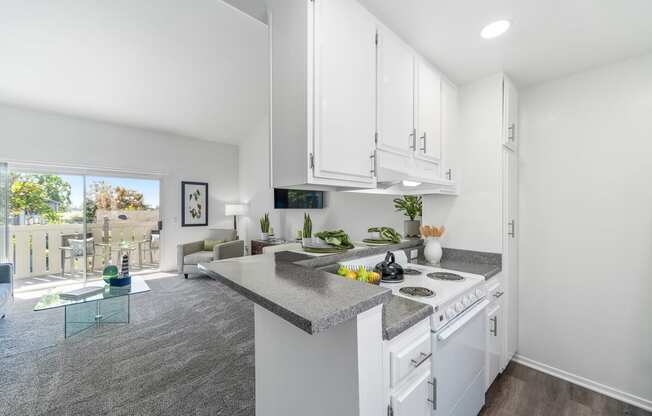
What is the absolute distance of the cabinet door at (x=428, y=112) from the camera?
69.0 inches

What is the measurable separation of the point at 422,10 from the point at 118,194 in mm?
5647

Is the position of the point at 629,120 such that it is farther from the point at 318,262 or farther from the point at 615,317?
the point at 318,262

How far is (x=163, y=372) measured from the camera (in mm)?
2078

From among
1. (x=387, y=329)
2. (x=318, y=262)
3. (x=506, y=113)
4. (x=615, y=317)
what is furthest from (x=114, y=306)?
(x=615, y=317)

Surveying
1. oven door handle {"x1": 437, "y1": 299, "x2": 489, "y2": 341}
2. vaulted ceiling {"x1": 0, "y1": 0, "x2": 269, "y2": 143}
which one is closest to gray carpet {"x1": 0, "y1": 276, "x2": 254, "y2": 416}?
oven door handle {"x1": 437, "y1": 299, "x2": 489, "y2": 341}

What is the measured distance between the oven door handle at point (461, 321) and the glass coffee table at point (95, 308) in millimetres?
3103

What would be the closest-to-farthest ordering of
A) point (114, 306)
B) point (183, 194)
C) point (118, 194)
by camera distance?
point (114, 306), point (118, 194), point (183, 194)

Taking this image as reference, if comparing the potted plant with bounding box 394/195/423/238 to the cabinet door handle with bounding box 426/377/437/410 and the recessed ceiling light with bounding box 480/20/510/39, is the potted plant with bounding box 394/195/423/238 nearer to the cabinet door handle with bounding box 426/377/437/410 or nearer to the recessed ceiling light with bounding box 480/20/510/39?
the recessed ceiling light with bounding box 480/20/510/39

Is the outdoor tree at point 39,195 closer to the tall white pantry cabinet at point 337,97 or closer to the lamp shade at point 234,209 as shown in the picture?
the lamp shade at point 234,209

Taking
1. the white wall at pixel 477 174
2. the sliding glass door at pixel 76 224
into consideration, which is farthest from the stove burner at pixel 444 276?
the sliding glass door at pixel 76 224

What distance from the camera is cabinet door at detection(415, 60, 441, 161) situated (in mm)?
1753

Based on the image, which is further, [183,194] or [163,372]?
[183,194]

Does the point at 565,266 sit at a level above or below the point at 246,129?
below

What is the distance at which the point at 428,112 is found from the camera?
6.05 ft
